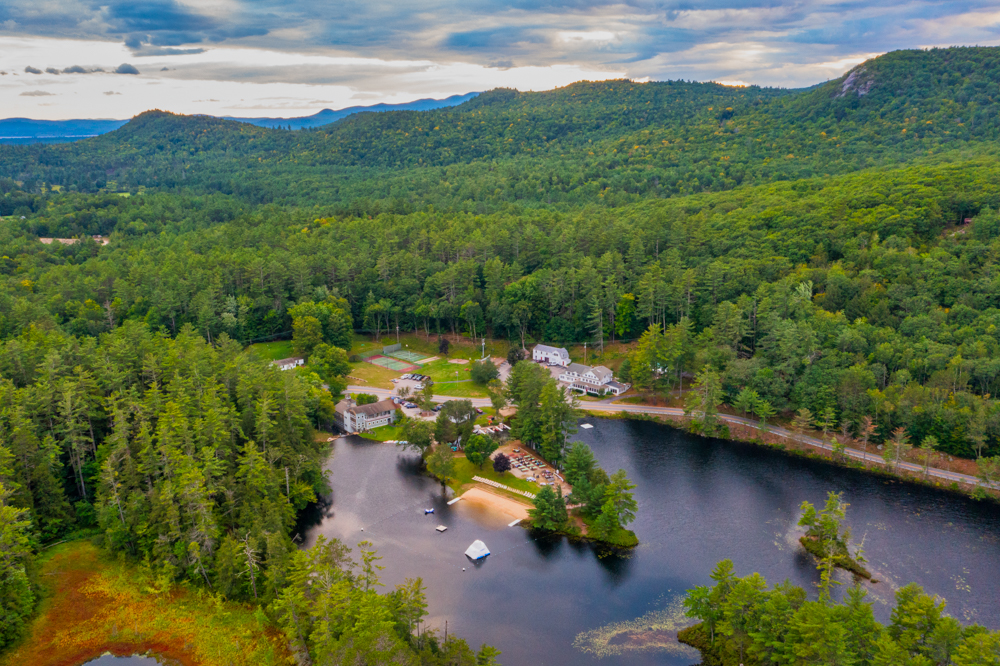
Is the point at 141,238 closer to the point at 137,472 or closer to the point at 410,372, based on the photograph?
the point at 410,372

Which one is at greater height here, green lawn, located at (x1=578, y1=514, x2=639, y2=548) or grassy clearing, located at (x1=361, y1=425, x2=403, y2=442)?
green lawn, located at (x1=578, y1=514, x2=639, y2=548)

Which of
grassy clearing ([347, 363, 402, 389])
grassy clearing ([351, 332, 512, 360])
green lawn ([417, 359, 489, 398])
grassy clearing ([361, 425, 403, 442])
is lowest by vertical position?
grassy clearing ([361, 425, 403, 442])

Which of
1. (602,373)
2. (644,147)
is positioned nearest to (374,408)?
(602,373)

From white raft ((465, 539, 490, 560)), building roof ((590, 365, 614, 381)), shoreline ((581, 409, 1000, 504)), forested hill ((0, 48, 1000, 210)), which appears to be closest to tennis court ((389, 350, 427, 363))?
building roof ((590, 365, 614, 381))

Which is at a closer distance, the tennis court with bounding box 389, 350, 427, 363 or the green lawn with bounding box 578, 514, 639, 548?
the green lawn with bounding box 578, 514, 639, 548

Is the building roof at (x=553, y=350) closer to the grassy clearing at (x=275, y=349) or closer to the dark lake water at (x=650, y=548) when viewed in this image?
the dark lake water at (x=650, y=548)

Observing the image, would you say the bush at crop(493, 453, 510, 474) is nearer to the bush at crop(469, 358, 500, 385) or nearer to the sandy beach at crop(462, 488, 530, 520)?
the sandy beach at crop(462, 488, 530, 520)
